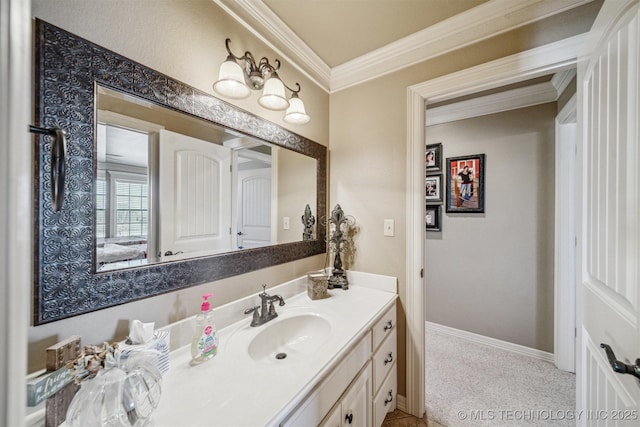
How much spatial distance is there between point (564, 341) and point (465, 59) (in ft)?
7.57

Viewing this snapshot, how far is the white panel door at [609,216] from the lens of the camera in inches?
27.3

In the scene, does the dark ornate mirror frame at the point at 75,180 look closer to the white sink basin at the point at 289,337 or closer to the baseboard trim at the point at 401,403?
the white sink basin at the point at 289,337

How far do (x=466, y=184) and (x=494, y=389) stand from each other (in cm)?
173

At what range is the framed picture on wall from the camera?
7.66ft

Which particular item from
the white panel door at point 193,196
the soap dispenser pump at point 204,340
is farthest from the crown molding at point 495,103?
the soap dispenser pump at point 204,340

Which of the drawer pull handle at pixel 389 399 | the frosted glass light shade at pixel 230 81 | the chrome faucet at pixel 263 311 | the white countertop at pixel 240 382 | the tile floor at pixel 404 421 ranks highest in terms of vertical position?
the frosted glass light shade at pixel 230 81

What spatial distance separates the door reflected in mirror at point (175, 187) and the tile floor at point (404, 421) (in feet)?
4.33

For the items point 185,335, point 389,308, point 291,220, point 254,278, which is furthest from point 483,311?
point 185,335

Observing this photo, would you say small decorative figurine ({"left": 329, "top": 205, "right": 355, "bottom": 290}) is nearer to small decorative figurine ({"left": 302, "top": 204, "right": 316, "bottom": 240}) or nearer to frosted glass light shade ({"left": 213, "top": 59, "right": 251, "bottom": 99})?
small decorative figurine ({"left": 302, "top": 204, "right": 316, "bottom": 240})

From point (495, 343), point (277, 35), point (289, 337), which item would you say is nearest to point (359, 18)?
point (277, 35)

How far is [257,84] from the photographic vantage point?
49.9 inches

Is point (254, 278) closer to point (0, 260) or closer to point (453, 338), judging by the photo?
point (0, 260)

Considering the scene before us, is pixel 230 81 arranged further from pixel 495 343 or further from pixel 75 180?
pixel 495 343

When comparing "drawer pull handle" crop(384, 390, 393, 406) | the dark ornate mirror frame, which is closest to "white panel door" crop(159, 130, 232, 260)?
the dark ornate mirror frame
